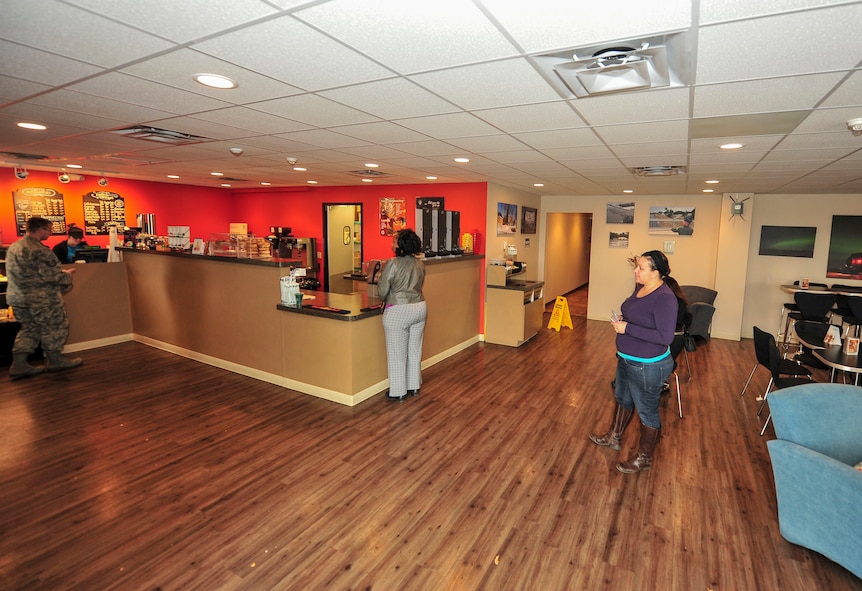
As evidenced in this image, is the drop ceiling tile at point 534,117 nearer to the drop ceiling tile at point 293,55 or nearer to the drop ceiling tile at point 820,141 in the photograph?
the drop ceiling tile at point 293,55

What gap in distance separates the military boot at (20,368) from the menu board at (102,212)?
3.85 meters

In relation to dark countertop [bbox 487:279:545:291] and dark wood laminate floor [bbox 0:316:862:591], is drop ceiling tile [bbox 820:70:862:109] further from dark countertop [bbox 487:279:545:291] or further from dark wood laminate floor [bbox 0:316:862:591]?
dark countertop [bbox 487:279:545:291]

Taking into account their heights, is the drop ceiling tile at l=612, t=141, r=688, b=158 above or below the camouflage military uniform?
above

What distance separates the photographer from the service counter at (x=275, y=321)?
449 cm

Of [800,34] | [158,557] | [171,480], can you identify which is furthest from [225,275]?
[800,34]

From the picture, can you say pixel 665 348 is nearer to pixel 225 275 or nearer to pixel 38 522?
pixel 38 522

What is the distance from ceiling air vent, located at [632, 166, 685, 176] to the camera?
4.75 metres

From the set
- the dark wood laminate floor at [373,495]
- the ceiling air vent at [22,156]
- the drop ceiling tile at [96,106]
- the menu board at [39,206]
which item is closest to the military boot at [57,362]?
the dark wood laminate floor at [373,495]

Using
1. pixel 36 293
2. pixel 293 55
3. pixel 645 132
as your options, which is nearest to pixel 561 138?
pixel 645 132

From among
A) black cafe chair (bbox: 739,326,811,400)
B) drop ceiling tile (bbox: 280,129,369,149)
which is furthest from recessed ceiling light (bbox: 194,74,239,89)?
black cafe chair (bbox: 739,326,811,400)

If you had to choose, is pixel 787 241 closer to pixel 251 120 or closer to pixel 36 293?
pixel 251 120

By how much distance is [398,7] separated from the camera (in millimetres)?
1488

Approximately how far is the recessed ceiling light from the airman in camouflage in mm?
3955

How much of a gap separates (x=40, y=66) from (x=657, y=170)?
17.2ft
